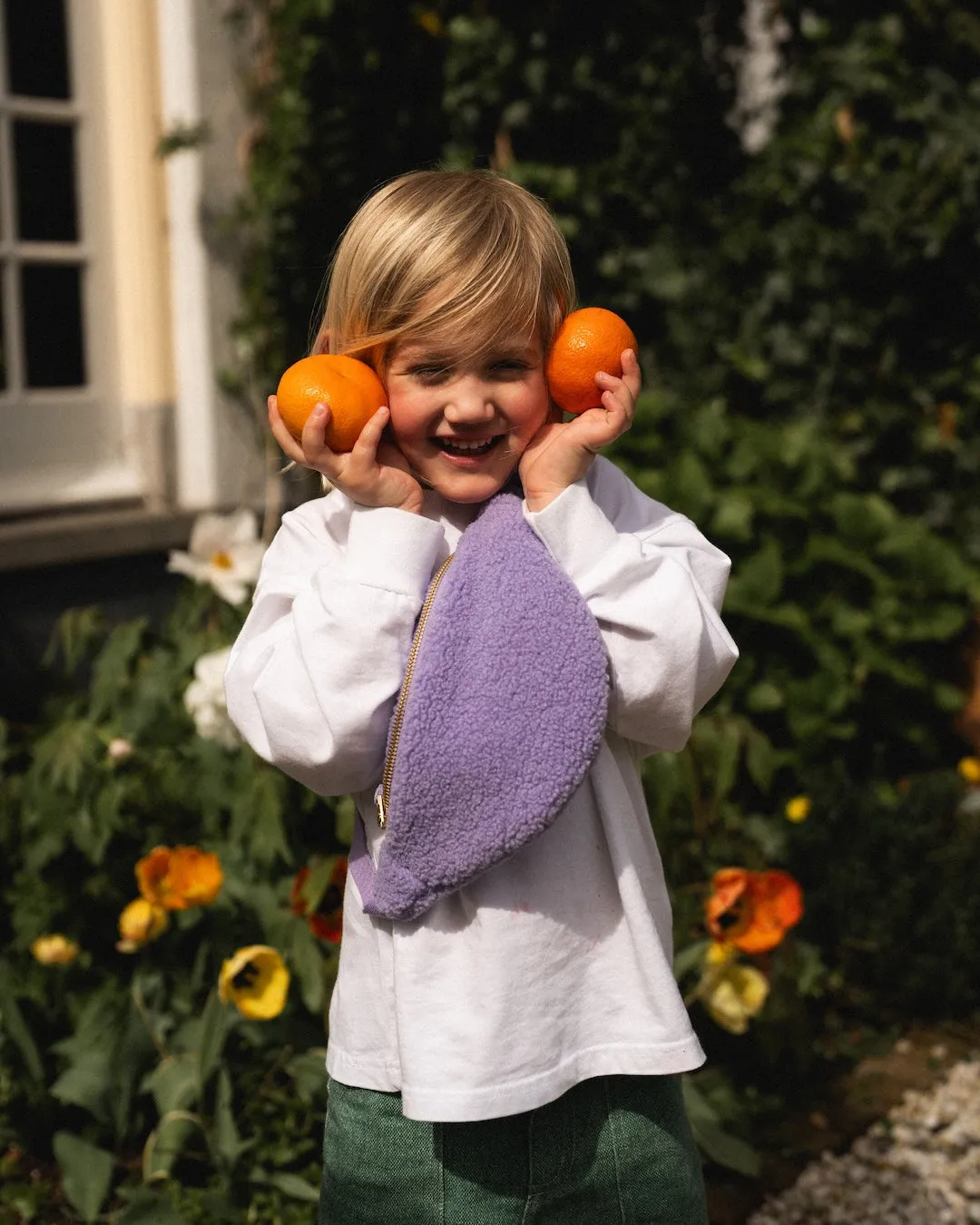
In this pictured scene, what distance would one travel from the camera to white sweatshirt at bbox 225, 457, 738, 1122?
124 centimetres

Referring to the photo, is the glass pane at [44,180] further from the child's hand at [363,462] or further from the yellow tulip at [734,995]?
the yellow tulip at [734,995]

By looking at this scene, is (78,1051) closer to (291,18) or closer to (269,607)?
(269,607)

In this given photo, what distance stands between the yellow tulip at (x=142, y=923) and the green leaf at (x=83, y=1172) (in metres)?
0.31

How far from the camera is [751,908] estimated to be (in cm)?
207

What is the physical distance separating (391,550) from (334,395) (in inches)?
6.3

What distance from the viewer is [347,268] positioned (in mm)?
1344

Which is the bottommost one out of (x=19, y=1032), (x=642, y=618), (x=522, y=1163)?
(x=19, y=1032)

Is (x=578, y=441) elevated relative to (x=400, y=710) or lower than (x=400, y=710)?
elevated

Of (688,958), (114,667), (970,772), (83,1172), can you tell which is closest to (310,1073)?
(83,1172)

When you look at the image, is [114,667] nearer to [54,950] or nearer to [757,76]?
[54,950]

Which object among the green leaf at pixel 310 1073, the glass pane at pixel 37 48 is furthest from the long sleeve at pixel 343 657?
the glass pane at pixel 37 48

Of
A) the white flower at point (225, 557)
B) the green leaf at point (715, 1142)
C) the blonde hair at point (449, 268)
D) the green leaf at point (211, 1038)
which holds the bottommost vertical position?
the green leaf at point (715, 1142)

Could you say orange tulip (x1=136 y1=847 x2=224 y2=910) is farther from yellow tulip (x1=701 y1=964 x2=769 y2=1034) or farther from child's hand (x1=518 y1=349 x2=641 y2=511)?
child's hand (x1=518 y1=349 x2=641 y2=511)

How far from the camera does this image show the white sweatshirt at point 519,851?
4.08 feet
